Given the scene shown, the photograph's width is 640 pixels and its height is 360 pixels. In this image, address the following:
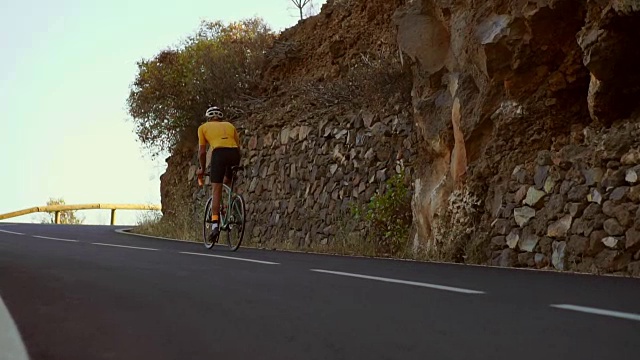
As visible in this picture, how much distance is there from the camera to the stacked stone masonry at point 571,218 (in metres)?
9.93

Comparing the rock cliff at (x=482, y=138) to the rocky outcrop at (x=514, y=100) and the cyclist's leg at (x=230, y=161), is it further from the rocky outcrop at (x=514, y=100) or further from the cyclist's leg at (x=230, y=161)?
the cyclist's leg at (x=230, y=161)

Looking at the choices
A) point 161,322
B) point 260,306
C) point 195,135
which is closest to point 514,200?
point 260,306

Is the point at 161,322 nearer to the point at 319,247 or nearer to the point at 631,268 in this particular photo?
the point at 631,268

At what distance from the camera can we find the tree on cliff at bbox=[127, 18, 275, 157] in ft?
81.9

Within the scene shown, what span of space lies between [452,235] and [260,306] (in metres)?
7.13

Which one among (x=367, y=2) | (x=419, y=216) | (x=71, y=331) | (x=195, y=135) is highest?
(x=367, y=2)

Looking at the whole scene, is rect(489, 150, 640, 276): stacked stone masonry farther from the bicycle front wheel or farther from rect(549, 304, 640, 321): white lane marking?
the bicycle front wheel

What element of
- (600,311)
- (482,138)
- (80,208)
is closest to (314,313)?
(600,311)

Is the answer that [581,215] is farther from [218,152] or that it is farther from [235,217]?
[218,152]

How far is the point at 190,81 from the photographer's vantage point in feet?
82.3

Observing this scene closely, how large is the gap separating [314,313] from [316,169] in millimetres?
12939

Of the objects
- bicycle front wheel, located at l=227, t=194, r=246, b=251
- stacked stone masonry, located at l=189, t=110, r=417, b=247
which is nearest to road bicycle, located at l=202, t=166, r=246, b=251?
bicycle front wheel, located at l=227, t=194, r=246, b=251

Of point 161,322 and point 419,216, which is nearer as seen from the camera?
point 161,322

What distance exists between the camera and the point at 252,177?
21.9 meters
